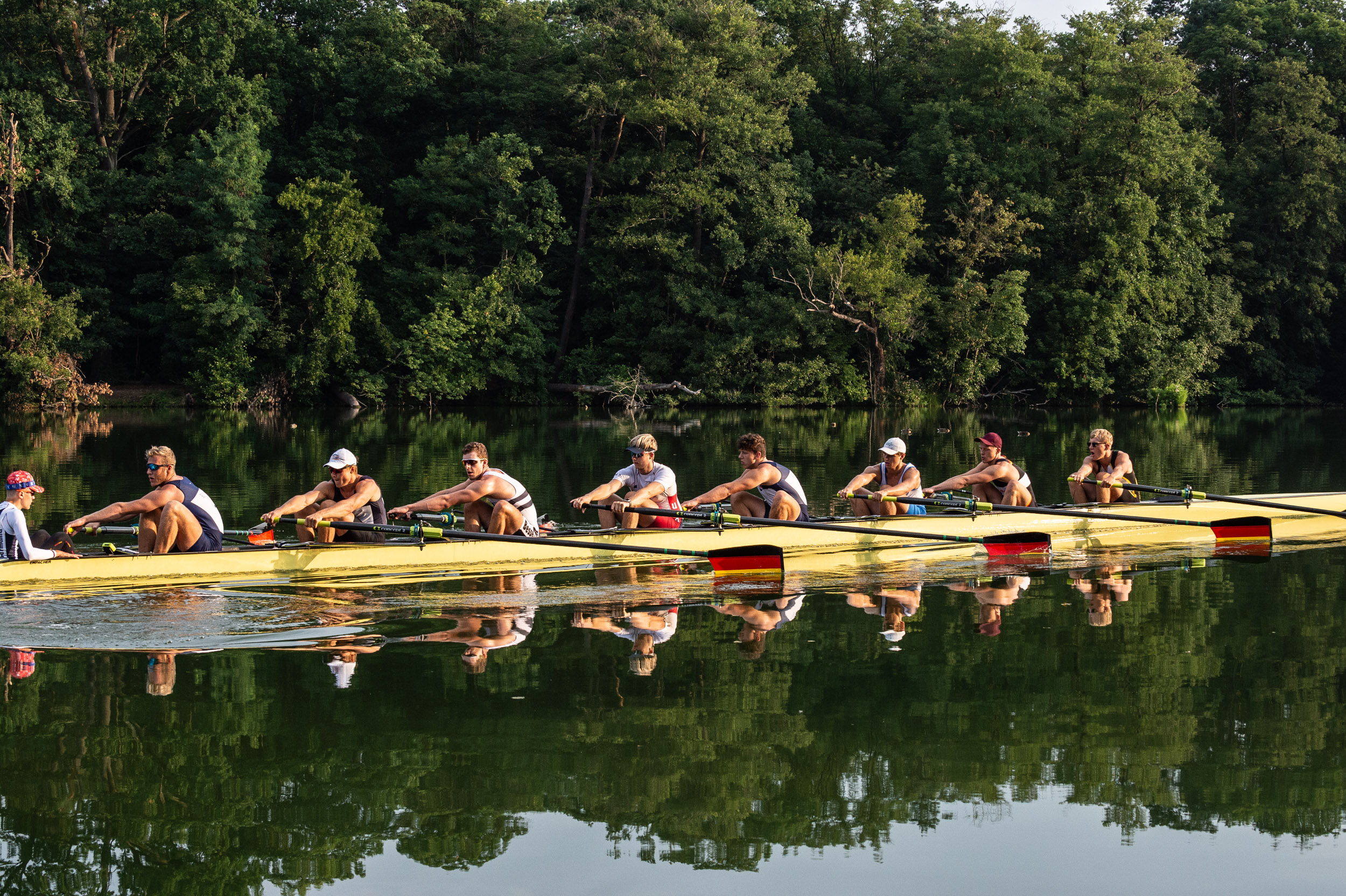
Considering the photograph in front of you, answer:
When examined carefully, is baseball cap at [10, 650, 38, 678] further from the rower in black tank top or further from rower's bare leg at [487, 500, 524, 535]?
rower's bare leg at [487, 500, 524, 535]

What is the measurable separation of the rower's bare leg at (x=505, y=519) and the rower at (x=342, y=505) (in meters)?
1.07

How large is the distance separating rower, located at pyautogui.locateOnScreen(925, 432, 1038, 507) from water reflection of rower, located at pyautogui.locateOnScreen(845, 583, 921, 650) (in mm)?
3023

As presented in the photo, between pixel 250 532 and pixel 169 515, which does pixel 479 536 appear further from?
pixel 169 515

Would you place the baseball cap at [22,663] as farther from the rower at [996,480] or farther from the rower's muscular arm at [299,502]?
the rower at [996,480]

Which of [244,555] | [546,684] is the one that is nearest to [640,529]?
[244,555]

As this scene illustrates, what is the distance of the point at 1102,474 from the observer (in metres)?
16.8

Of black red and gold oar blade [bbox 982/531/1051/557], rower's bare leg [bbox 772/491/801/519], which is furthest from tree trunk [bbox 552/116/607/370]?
black red and gold oar blade [bbox 982/531/1051/557]

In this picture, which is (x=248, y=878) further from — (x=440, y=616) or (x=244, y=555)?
(x=244, y=555)

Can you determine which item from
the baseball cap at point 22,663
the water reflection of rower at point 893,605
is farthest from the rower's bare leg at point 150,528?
the water reflection of rower at point 893,605

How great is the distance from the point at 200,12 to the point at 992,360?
30.3 meters

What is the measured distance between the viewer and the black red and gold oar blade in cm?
1440

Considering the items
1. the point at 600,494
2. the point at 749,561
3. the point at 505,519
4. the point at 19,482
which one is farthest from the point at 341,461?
the point at 749,561

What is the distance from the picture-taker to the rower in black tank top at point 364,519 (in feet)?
42.5

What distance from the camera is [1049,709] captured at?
27.6 feet
